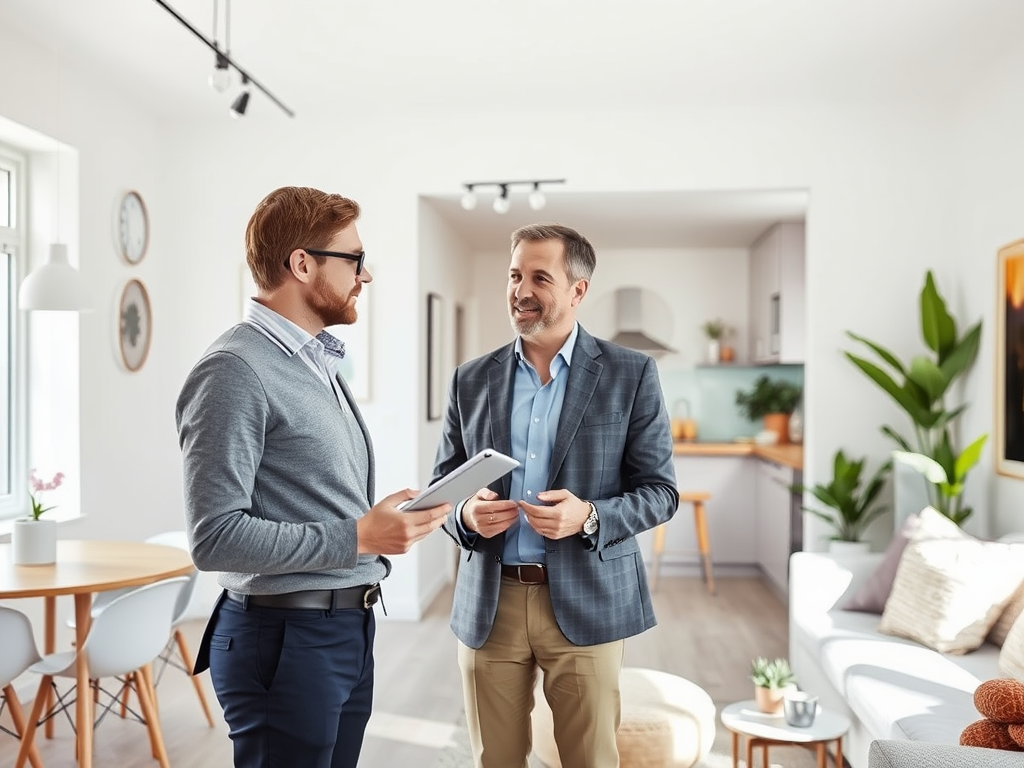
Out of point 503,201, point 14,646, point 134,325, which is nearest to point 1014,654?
point 14,646

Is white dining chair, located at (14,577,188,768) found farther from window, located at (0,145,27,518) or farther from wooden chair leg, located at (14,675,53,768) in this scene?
window, located at (0,145,27,518)

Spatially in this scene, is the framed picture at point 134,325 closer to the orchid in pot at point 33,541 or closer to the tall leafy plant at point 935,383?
the orchid in pot at point 33,541

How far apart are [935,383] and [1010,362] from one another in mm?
401

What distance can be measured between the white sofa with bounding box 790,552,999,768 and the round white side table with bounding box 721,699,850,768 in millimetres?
91

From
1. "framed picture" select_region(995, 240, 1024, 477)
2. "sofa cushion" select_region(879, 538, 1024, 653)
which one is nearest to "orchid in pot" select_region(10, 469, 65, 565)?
"sofa cushion" select_region(879, 538, 1024, 653)

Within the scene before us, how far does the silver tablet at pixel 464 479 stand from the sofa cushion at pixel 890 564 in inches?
99.9

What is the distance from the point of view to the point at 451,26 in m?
4.05

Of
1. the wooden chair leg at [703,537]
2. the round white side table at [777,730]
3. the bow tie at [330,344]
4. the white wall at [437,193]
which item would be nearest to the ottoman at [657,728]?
the round white side table at [777,730]

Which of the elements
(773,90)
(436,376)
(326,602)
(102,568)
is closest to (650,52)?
(773,90)

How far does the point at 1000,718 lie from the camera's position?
193cm

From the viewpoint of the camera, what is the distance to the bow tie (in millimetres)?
1748

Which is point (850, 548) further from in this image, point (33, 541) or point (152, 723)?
point (33, 541)

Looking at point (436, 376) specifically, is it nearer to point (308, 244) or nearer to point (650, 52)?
point (650, 52)

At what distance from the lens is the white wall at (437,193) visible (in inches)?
188
